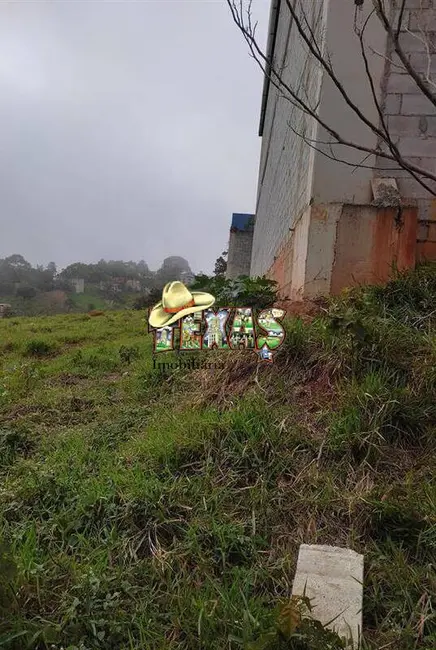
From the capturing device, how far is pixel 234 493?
172 cm

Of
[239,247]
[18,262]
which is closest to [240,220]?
[239,247]

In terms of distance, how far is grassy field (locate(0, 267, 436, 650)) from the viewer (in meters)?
1.24

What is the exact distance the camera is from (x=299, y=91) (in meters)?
4.15

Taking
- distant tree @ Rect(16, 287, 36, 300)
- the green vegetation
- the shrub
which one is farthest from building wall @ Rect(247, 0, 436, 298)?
distant tree @ Rect(16, 287, 36, 300)

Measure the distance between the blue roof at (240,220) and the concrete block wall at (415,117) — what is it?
1320 cm

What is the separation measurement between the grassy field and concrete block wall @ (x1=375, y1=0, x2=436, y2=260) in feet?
1.85

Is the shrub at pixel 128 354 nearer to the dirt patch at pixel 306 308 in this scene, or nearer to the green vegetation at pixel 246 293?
the green vegetation at pixel 246 293

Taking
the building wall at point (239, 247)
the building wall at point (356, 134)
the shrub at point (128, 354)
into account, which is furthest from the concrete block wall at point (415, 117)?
the building wall at point (239, 247)

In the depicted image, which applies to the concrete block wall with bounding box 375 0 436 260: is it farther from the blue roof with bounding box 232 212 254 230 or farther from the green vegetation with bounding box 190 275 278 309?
the blue roof with bounding box 232 212 254 230

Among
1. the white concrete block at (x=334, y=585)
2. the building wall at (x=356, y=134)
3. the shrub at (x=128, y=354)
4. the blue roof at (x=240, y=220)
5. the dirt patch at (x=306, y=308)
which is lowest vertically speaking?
the white concrete block at (x=334, y=585)

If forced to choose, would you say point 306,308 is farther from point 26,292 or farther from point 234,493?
point 26,292

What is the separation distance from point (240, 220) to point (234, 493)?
15.5 metres

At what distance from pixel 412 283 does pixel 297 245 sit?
104 centimetres

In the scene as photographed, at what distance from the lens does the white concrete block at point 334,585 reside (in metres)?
1.19
